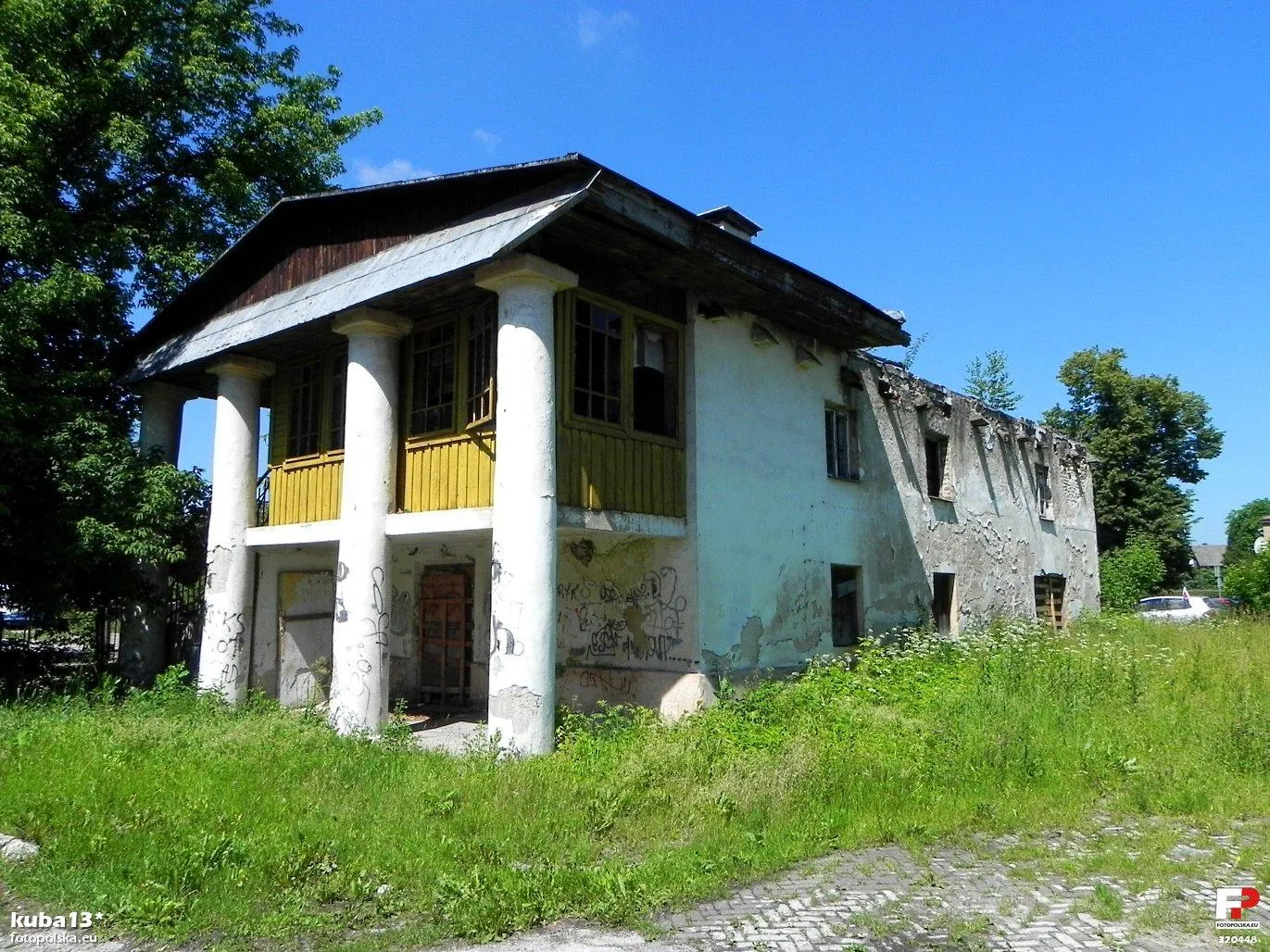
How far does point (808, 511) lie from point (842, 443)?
6.06 ft

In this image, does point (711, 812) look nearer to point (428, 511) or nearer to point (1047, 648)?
point (428, 511)

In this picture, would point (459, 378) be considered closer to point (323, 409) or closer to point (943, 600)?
point (323, 409)

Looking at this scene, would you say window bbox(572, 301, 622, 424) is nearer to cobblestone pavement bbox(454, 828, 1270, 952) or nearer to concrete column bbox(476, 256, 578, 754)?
concrete column bbox(476, 256, 578, 754)

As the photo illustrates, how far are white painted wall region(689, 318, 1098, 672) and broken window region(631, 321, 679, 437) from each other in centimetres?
27

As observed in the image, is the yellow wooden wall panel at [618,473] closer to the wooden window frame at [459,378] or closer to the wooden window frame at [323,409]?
the wooden window frame at [459,378]

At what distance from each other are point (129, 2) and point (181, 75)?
1049mm

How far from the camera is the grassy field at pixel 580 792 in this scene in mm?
5328

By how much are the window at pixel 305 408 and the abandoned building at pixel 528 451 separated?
4 cm

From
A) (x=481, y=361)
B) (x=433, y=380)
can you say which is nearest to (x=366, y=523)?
(x=433, y=380)

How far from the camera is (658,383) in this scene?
11.1 m

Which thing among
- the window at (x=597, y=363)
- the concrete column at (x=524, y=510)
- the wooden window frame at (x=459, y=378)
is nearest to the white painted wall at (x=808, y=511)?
the window at (x=597, y=363)

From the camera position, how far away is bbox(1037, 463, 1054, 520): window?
63.8 feet

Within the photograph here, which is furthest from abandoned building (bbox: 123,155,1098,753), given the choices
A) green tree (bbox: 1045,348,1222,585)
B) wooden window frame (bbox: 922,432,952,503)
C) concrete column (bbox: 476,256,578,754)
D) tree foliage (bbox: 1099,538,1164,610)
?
green tree (bbox: 1045,348,1222,585)

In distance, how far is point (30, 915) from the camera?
507cm
